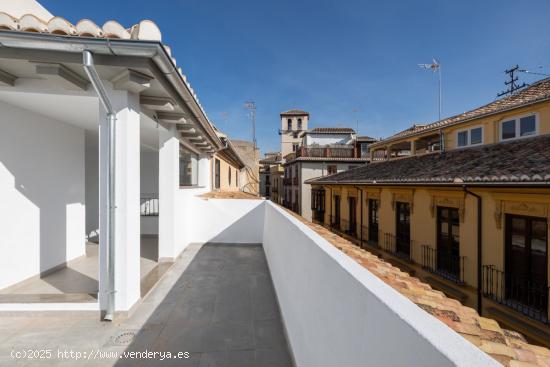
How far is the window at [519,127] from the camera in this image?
6713 millimetres

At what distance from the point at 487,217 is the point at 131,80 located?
7.07 meters

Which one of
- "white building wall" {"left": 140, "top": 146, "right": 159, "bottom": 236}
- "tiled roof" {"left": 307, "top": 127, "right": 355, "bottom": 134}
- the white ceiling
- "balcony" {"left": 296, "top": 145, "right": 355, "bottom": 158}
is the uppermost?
Answer: "tiled roof" {"left": 307, "top": 127, "right": 355, "bottom": 134}

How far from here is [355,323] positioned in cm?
129

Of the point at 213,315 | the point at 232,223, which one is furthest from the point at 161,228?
the point at 213,315

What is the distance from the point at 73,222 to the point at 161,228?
1.67 m

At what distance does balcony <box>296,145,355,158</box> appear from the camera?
2252 cm

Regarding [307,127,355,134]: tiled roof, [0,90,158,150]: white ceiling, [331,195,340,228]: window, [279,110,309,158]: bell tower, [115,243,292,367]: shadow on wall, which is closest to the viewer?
[115,243,292,367]: shadow on wall

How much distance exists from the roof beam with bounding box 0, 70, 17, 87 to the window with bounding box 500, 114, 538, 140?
1070cm

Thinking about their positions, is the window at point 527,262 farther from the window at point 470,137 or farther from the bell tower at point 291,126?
the bell tower at point 291,126

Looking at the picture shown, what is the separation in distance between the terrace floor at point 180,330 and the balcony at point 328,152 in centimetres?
1895

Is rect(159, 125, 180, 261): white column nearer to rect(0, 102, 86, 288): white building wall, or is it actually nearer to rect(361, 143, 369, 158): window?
rect(0, 102, 86, 288): white building wall

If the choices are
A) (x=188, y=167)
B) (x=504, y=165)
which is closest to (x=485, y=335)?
(x=504, y=165)

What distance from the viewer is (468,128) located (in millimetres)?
8742

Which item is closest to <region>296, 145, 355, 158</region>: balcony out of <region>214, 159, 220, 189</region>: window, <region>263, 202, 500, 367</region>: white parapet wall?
<region>214, 159, 220, 189</region>: window
